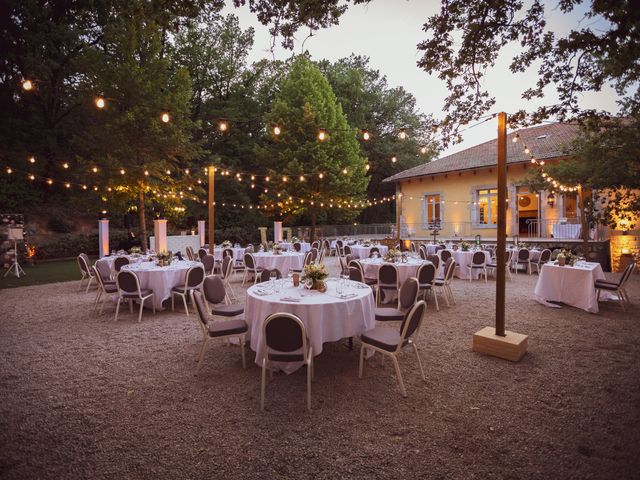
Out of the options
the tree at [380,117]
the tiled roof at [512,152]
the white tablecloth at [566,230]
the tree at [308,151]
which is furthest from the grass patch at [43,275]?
the tree at [380,117]

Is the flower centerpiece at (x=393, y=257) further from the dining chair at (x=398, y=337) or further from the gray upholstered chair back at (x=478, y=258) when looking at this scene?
the dining chair at (x=398, y=337)

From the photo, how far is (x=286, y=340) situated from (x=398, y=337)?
1290mm

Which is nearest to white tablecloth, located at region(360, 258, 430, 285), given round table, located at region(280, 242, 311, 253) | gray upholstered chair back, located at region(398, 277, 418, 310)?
gray upholstered chair back, located at region(398, 277, 418, 310)

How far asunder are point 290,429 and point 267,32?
4864 millimetres

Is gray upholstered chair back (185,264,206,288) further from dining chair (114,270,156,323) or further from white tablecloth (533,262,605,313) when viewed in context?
white tablecloth (533,262,605,313)

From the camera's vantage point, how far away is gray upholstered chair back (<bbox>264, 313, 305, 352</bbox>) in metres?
2.98

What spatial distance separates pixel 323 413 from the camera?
9.85ft

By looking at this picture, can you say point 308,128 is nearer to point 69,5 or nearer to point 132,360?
point 69,5

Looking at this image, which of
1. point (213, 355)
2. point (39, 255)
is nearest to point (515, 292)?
point (213, 355)

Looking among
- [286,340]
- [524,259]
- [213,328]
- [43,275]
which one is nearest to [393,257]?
[213,328]

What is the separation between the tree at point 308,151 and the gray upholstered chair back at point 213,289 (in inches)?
571

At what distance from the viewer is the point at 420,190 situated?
19.8 m

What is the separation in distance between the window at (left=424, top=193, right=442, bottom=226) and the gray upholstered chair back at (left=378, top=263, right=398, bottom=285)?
13.0 m

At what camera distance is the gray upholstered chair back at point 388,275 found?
261 inches
